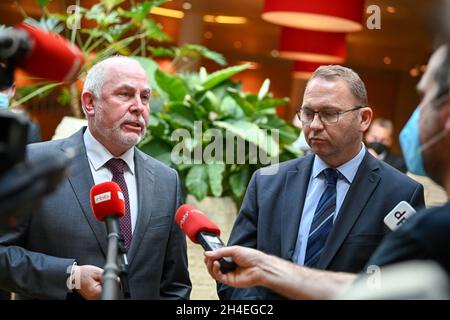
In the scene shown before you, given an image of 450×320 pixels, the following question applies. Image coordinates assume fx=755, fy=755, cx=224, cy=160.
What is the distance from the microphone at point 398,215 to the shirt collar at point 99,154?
1.03 metres

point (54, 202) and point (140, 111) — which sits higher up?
point (140, 111)

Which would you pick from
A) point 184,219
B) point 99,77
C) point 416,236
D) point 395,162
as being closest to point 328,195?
point 184,219

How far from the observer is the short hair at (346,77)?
2861 millimetres

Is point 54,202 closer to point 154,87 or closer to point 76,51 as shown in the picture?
point 76,51

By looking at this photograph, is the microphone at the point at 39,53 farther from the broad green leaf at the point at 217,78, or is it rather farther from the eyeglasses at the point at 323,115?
A: the broad green leaf at the point at 217,78

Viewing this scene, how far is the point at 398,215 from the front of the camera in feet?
8.55

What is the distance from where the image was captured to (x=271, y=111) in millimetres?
4832

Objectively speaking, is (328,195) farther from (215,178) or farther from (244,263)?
(215,178)

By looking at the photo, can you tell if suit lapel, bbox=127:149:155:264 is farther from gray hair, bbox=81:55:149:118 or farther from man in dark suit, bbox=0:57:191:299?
gray hair, bbox=81:55:149:118

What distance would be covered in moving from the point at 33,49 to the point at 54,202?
4.68 feet

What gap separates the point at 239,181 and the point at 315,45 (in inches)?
235

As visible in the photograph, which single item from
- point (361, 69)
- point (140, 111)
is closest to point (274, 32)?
point (361, 69)

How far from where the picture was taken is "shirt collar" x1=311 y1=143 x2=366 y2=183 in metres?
2.82

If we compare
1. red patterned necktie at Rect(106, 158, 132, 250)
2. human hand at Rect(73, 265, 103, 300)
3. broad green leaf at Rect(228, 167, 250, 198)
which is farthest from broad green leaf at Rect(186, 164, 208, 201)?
human hand at Rect(73, 265, 103, 300)
